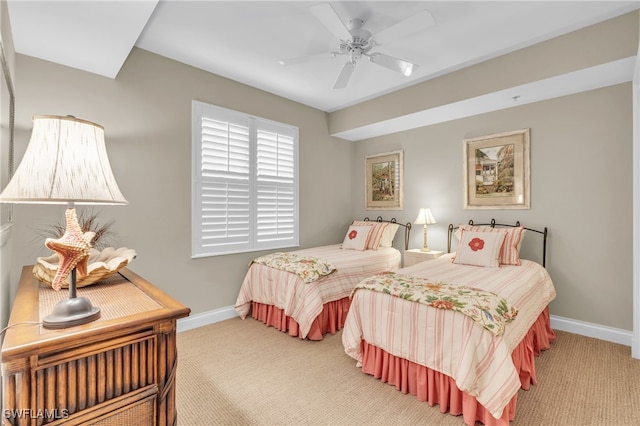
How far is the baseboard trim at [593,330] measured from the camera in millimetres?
2846

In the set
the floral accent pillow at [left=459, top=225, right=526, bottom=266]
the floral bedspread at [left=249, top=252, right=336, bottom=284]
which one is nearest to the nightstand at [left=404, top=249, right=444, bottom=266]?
the floral accent pillow at [left=459, top=225, right=526, bottom=266]

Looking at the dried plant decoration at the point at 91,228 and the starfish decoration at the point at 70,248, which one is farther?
the dried plant decoration at the point at 91,228

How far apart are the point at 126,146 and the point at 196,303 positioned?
172 cm

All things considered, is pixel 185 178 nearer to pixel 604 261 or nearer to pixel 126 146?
pixel 126 146

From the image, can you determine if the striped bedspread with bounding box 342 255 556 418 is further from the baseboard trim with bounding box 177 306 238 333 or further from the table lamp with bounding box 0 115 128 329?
the table lamp with bounding box 0 115 128 329

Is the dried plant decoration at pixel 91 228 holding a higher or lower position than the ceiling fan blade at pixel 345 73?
lower

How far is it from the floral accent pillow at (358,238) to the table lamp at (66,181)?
3347 millimetres

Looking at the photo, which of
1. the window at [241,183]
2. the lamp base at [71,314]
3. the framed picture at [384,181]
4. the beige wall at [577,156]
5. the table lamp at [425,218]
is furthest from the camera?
the framed picture at [384,181]

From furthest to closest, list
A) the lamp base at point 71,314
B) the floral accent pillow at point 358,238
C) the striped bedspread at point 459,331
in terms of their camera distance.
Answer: the floral accent pillow at point 358,238 < the striped bedspread at point 459,331 < the lamp base at point 71,314

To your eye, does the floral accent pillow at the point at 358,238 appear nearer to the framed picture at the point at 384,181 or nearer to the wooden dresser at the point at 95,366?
the framed picture at the point at 384,181

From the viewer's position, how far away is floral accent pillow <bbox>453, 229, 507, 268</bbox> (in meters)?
3.05

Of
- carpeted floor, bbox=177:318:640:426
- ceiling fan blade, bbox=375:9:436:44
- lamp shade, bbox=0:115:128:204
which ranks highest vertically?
ceiling fan blade, bbox=375:9:436:44

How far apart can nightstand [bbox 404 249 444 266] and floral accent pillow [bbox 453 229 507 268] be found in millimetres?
549

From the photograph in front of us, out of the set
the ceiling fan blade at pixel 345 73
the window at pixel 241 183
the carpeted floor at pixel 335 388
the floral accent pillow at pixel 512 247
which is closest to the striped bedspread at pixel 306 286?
the carpeted floor at pixel 335 388
